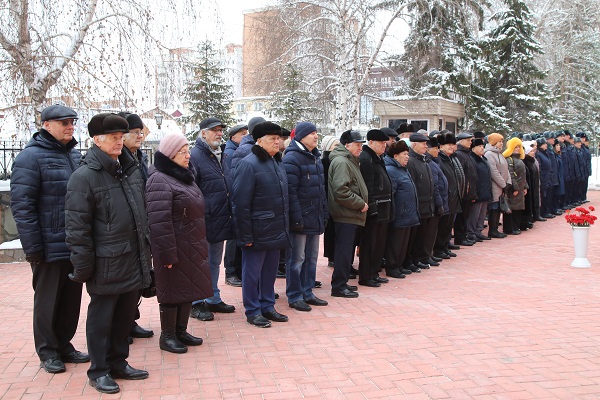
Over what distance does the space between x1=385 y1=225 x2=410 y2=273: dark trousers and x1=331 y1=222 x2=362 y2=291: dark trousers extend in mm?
1380

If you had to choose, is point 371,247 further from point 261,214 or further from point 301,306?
point 261,214

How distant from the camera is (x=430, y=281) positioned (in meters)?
8.27

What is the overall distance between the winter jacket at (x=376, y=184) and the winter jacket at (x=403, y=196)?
19.0 inches

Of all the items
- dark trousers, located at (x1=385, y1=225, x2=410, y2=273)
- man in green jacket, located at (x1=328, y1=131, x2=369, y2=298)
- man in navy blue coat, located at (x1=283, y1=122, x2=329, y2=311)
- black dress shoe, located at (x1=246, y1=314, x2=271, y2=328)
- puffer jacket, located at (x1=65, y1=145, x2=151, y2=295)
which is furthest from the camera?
dark trousers, located at (x1=385, y1=225, x2=410, y2=273)

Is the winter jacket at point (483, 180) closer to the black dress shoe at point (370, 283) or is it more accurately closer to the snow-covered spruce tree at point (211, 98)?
the black dress shoe at point (370, 283)

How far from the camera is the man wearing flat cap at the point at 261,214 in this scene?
5.88m

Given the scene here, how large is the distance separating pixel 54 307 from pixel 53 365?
1.52 ft

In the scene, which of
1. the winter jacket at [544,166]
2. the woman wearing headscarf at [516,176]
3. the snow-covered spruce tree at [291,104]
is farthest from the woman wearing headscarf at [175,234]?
the snow-covered spruce tree at [291,104]

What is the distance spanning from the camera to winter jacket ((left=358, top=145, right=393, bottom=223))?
25.0 ft

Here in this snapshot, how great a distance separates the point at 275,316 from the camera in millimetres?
6188

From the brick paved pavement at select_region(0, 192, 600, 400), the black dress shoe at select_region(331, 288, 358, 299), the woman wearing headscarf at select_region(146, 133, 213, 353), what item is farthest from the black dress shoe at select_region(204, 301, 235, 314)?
the black dress shoe at select_region(331, 288, 358, 299)

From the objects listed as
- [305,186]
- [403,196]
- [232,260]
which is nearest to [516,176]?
[403,196]

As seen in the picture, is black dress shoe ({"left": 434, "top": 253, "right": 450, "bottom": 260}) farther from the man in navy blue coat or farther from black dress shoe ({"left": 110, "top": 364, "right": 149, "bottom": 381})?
black dress shoe ({"left": 110, "top": 364, "right": 149, "bottom": 381})

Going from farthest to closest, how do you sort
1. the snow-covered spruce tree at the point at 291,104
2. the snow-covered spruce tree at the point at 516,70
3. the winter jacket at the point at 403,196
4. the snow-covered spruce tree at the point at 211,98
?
the snow-covered spruce tree at the point at 291,104 → the snow-covered spruce tree at the point at 516,70 → the snow-covered spruce tree at the point at 211,98 → the winter jacket at the point at 403,196
